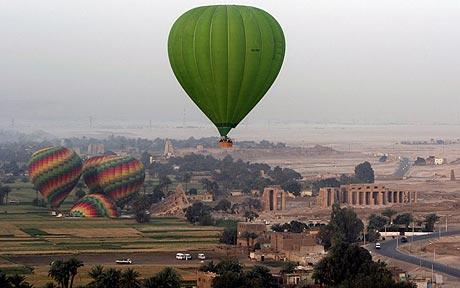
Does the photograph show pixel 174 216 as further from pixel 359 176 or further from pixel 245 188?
pixel 359 176

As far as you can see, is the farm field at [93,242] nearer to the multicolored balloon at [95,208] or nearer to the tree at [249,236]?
the multicolored balloon at [95,208]

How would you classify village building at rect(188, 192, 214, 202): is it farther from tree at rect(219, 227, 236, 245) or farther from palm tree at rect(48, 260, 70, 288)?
palm tree at rect(48, 260, 70, 288)

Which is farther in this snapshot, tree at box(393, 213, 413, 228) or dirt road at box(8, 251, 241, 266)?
tree at box(393, 213, 413, 228)

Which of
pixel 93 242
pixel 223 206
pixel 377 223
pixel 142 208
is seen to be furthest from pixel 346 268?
pixel 223 206

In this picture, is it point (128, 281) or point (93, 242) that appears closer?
point (128, 281)

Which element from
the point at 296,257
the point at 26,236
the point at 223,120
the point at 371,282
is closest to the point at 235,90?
the point at 223,120

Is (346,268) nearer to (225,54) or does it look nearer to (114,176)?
(225,54)

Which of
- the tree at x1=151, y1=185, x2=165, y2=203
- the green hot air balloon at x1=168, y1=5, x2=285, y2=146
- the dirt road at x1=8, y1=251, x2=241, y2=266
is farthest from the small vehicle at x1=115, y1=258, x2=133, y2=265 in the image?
the tree at x1=151, y1=185, x2=165, y2=203
